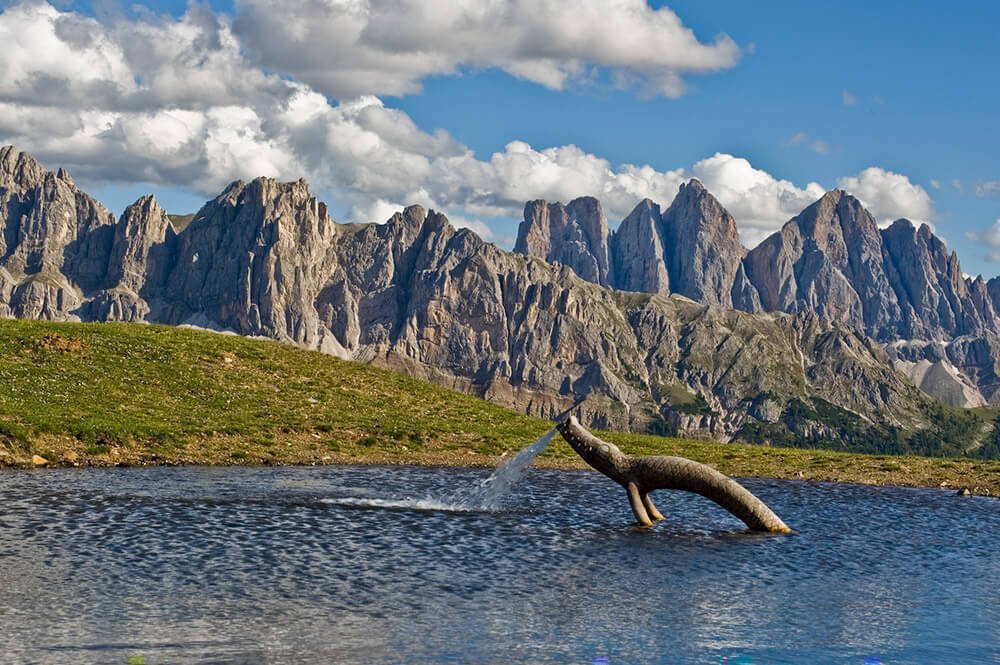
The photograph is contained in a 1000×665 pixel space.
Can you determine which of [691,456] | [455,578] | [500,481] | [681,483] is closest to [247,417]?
[500,481]

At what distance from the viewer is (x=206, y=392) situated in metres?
54.8

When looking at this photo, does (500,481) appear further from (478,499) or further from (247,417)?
(247,417)

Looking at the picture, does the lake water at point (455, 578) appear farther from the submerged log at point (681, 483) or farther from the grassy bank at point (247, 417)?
the grassy bank at point (247, 417)

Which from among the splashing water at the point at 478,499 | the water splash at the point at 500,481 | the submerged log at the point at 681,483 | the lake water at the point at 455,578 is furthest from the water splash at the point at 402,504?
the submerged log at the point at 681,483

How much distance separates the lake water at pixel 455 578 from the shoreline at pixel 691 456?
3217 millimetres

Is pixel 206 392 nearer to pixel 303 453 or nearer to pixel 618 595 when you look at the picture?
pixel 303 453

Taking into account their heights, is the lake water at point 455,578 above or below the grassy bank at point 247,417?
below

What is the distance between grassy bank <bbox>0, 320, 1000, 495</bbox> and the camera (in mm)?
44594

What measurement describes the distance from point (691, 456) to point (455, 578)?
32.4m

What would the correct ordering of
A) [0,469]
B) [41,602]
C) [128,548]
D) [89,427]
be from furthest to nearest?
[89,427] → [0,469] → [128,548] → [41,602]

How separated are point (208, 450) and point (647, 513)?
70.5ft

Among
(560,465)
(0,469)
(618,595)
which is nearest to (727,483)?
(618,595)

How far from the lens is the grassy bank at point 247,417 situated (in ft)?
146

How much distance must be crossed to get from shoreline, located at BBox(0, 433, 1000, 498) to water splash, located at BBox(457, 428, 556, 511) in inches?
440
